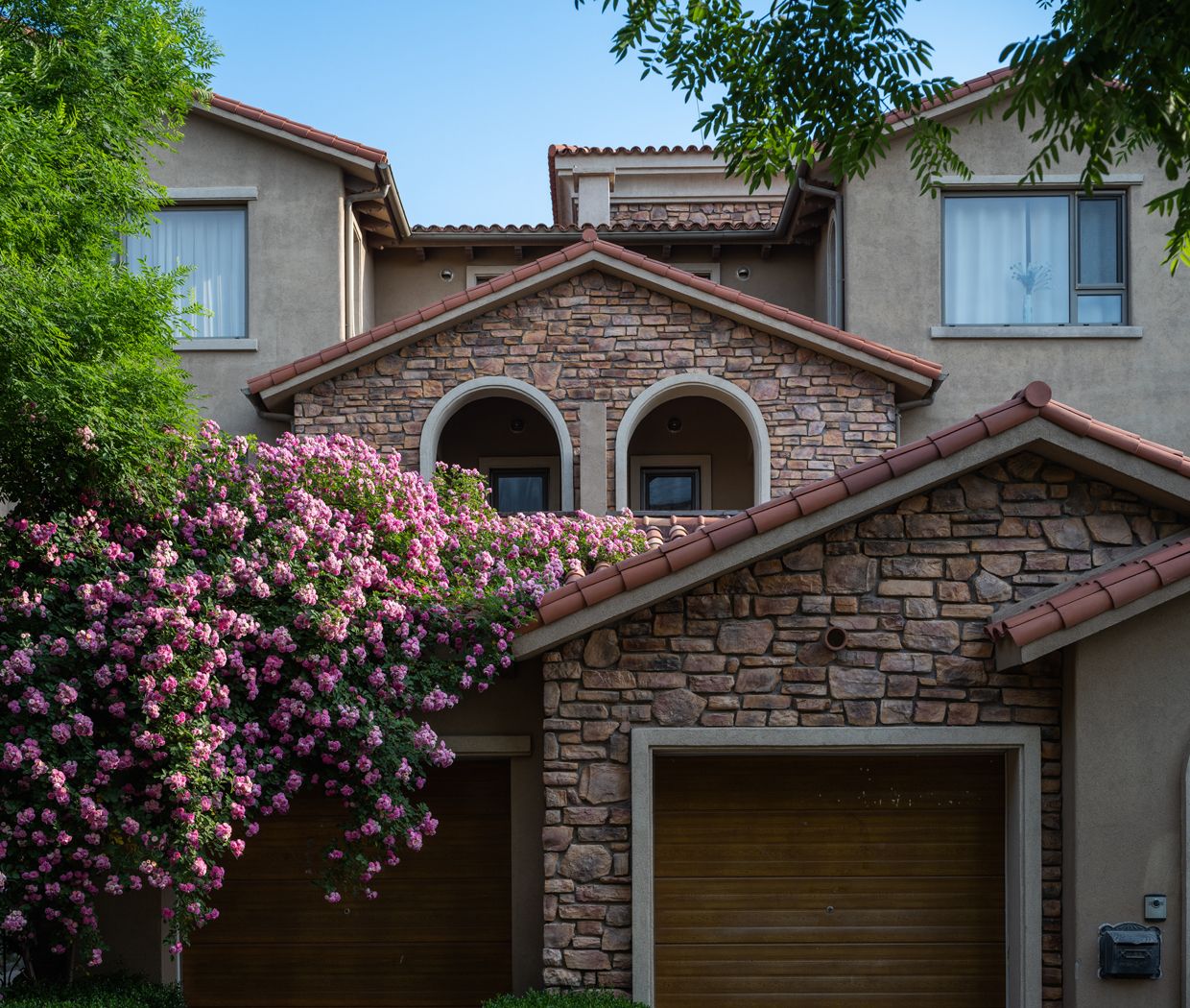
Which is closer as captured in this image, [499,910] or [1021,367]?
[499,910]

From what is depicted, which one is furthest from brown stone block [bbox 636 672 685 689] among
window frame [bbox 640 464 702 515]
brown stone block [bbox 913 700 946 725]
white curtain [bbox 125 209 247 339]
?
white curtain [bbox 125 209 247 339]

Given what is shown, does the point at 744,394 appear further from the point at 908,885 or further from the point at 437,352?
the point at 908,885

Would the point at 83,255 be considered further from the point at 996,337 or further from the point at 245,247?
the point at 996,337

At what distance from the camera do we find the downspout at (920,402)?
495 inches

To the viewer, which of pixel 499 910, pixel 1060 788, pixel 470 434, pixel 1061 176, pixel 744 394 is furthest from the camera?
pixel 470 434

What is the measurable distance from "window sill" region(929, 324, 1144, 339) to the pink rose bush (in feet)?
23.5

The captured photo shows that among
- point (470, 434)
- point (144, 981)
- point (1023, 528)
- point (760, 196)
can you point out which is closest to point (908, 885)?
point (1023, 528)

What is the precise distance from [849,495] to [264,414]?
8.19 meters

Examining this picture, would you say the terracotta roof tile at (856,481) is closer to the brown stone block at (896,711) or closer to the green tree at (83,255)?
Result: the brown stone block at (896,711)

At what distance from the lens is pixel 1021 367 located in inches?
532

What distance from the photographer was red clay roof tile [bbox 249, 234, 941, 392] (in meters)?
12.4

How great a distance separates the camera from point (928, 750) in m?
7.85

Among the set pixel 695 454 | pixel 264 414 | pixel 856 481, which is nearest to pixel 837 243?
pixel 695 454

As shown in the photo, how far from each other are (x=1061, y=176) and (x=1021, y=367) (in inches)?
100
